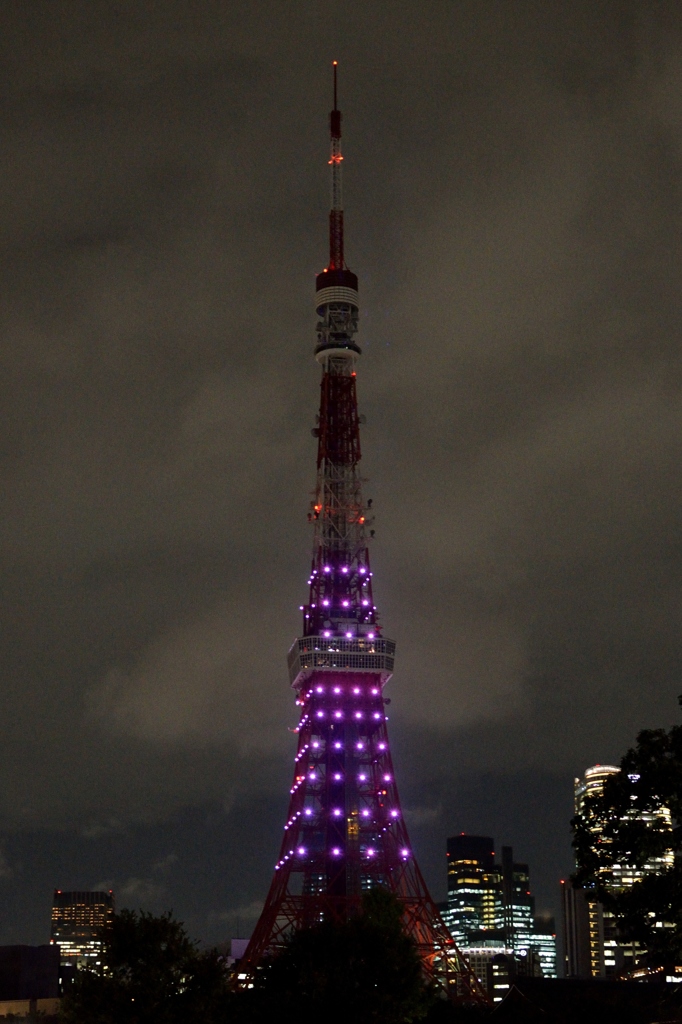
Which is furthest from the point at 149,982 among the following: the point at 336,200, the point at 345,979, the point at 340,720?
the point at 336,200

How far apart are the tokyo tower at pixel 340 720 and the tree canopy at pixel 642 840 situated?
209 feet

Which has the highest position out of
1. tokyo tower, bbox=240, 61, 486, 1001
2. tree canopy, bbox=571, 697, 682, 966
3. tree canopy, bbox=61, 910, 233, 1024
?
tokyo tower, bbox=240, 61, 486, 1001

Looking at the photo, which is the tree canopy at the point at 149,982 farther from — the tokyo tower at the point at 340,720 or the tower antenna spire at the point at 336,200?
the tower antenna spire at the point at 336,200

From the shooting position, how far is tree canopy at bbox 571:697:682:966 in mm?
43094

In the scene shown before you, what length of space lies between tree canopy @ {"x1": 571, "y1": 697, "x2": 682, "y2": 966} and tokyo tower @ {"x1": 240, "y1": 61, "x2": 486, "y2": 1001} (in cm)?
6383

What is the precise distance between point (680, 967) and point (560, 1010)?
30800mm

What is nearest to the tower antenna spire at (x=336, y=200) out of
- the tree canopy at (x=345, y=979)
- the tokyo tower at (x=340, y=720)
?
the tokyo tower at (x=340, y=720)

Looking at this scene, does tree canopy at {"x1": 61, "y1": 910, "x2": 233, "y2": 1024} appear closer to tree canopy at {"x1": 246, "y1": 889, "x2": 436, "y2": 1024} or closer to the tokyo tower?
tree canopy at {"x1": 246, "y1": 889, "x2": 436, "y2": 1024}

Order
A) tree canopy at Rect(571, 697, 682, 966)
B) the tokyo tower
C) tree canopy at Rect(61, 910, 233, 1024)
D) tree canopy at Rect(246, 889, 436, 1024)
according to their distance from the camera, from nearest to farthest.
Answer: tree canopy at Rect(571, 697, 682, 966)
tree canopy at Rect(61, 910, 233, 1024)
tree canopy at Rect(246, 889, 436, 1024)
the tokyo tower

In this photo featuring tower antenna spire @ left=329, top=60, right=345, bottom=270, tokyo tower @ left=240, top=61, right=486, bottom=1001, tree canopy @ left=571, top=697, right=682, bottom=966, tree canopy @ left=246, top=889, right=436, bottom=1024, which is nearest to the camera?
tree canopy @ left=571, top=697, right=682, bottom=966

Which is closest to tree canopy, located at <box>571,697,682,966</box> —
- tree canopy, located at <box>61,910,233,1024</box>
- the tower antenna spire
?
tree canopy, located at <box>61,910,233,1024</box>

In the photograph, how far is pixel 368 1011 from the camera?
2457 inches

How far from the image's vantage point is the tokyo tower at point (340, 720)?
115 metres

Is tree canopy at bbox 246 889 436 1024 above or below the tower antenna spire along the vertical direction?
below
